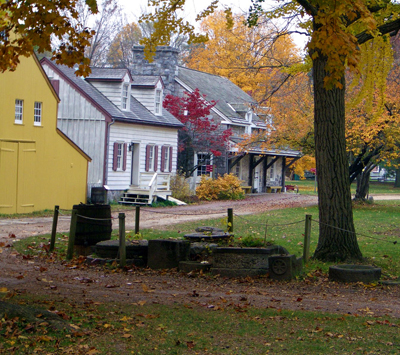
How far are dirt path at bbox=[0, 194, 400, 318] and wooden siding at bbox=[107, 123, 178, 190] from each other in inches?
638

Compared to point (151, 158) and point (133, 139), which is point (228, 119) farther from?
point (133, 139)

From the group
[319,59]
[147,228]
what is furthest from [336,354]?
[147,228]

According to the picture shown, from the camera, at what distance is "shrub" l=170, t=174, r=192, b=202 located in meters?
32.4

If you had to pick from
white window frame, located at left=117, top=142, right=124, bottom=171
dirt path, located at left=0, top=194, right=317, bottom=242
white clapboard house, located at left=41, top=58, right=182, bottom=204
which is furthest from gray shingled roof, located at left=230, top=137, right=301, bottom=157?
white window frame, located at left=117, top=142, right=124, bottom=171

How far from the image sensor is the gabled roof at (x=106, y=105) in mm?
28469

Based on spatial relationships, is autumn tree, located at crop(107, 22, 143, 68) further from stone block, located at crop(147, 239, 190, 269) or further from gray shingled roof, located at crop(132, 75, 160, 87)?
stone block, located at crop(147, 239, 190, 269)

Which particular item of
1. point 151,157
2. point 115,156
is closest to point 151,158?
point 151,157

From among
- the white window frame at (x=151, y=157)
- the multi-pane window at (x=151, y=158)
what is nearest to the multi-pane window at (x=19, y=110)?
the multi-pane window at (x=151, y=158)

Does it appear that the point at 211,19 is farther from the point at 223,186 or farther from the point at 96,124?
the point at 96,124

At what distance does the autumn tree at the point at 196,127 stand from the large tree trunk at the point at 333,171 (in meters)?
22.2

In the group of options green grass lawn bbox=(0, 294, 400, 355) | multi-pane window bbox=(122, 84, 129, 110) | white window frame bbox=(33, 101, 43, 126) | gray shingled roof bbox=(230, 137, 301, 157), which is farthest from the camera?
gray shingled roof bbox=(230, 137, 301, 157)

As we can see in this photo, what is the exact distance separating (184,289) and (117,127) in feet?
65.7

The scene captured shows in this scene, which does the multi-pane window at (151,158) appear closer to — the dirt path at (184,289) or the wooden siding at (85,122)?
the wooden siding at (85,122)

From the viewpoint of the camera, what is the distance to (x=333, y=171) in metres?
12.3
